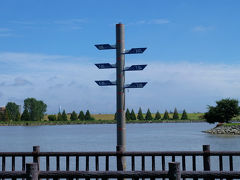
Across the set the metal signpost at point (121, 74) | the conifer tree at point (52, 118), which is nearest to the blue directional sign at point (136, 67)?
the metal signpost at point (121, 74)

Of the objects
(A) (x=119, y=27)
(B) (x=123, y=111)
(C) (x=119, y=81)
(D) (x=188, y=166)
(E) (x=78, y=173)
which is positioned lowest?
(D) (x=188, y=166)

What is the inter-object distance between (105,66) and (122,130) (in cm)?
200

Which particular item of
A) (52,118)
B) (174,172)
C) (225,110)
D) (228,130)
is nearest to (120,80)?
(174,172)

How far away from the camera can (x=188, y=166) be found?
97.7 ft

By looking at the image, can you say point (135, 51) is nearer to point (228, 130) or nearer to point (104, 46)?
point (104, 46)

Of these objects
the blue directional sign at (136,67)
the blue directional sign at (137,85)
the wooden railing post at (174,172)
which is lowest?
the wooden railing post at (174,172)

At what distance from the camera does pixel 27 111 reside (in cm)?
17550

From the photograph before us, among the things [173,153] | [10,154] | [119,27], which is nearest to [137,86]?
[119,27]

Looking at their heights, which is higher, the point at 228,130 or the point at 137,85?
the point at 137,85

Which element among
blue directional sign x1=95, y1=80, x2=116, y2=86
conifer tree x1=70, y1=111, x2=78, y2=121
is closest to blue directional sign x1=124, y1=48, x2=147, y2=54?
blue directional sign x1=95, y1=80, x2=116, y2=86

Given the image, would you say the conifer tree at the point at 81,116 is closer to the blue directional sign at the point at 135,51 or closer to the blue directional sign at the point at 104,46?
the blue directional sign at the point at 104,46

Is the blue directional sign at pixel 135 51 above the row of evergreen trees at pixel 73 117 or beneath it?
beneath

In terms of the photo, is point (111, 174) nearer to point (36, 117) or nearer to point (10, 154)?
point (10, 154)

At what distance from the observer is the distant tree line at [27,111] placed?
17305 centimetres
